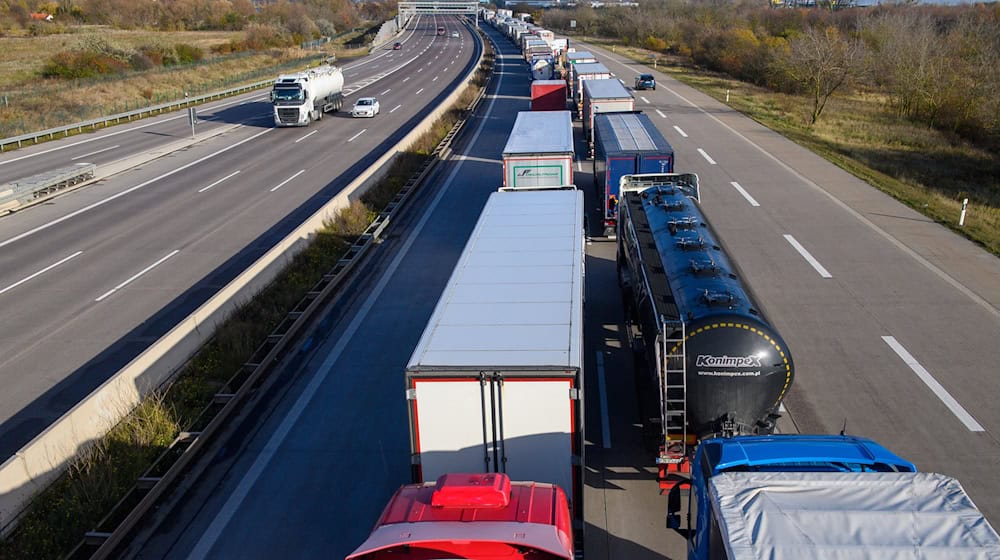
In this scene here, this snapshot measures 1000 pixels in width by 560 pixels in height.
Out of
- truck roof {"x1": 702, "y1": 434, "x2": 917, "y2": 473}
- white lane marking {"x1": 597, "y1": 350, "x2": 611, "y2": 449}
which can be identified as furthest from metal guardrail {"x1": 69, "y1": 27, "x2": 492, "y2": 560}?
truck roof {"x1": 702, "y1": 434, "x2": 917, "y2": 473}

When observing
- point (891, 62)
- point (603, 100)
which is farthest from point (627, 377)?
point (891, 62)

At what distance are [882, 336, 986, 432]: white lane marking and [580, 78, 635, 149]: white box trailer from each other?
19147 mm

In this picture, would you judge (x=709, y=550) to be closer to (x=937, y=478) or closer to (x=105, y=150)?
(x=937, y=478)

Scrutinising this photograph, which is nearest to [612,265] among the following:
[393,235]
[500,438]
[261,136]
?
[393,235]

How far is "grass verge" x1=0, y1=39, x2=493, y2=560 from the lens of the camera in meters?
10.1

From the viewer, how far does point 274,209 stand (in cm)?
2655

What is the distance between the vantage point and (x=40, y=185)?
93.9 feet

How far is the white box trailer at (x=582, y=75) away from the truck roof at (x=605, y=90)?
3846 millimetres

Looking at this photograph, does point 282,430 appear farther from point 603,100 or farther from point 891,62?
point 891,62

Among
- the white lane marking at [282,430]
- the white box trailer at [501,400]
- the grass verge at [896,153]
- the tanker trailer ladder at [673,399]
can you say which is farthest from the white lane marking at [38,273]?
the grass verge at [896,153]

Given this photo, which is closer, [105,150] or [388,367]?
[388,367]

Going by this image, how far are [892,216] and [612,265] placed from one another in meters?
10.5

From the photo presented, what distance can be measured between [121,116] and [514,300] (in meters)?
44.4

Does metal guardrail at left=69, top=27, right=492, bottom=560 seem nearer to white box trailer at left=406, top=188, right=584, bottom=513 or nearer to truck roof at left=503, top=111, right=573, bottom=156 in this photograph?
white box trailer at left=406, top=188, right=584, bottom=513
